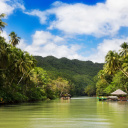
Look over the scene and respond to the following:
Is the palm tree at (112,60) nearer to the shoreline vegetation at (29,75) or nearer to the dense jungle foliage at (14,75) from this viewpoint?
the shoreline vegetation at (29,75)

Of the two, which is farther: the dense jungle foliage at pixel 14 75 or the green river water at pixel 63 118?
the dense jungle foliage at pixel 14 75

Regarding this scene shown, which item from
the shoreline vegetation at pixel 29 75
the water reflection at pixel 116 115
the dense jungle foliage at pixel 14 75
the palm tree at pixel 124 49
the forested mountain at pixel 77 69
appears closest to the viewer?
the water reflection at pixel 116 115

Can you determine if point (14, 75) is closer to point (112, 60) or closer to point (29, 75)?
point (29, 75)

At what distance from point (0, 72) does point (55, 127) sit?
27874 millimetres

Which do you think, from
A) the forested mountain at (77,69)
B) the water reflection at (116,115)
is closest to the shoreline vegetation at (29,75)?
the water reflection at (116,115)

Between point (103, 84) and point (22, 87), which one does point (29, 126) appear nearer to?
point (22, 87)

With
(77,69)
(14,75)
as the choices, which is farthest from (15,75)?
(77,69)

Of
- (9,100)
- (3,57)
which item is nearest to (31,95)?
(9,100)

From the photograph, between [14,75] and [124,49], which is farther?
[124,49]

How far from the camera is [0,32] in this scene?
30984 mm

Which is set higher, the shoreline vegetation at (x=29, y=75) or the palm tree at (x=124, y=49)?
the palm tree at (x=124, y=49)

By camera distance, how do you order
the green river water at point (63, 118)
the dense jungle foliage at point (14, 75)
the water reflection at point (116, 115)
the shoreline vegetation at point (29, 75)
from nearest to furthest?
1. the green river water at point (63, 118)
2. the water reflection at point (116, 115)
3. the dense jungle foliage at point (14, 75)
4. the shoreline vegetation at point (29, 75)

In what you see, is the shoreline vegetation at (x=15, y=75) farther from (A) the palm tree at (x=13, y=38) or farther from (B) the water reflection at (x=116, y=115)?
(B) the water reflection at (x=116, y=115)

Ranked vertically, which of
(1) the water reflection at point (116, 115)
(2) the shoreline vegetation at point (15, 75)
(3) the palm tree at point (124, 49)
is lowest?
(1) the water reflection at point (116, 115)
